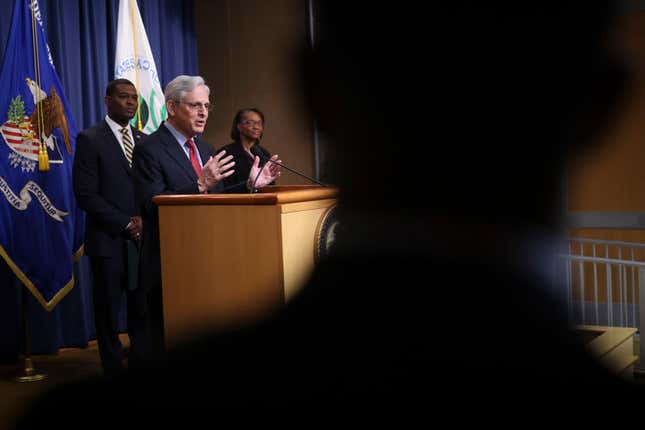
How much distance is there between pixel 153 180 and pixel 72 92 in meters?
2.06

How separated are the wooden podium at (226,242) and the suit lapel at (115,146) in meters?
1.12

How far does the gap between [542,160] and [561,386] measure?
0.31ft

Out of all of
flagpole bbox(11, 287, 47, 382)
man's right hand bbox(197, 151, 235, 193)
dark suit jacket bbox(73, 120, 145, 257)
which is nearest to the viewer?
man's right hand bbox(197, 151, 235, 193)

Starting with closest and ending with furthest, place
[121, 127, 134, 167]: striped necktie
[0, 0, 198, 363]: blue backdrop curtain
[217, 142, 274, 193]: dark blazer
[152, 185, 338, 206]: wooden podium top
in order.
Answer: [152, 185, 338, 206]: wooden podium top → [121, 127, 134, 167]: striped necktie → [217, 142, 274, 193]: dark blazer → [0, 0, 198, 363]: blue backdrop curtain

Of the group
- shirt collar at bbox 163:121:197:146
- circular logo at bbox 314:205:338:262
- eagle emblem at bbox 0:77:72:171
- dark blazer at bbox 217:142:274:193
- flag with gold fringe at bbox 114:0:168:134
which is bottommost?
circular logo at bbox 314:205:338:262

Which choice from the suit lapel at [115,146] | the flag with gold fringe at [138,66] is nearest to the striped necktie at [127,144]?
the suit lapel at [115,146]

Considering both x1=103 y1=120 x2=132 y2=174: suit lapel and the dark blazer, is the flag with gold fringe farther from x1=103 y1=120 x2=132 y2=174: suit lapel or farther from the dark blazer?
x1=103 y1=120 x2=132 y2=174: suit lapel

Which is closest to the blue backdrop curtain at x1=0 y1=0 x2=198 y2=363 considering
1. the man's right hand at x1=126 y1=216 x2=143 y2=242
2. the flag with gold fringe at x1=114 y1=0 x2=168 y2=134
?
the flag with gold fringe at x1=114 y1=0 x2=168 y2=134

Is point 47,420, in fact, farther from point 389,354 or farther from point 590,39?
point 590,39

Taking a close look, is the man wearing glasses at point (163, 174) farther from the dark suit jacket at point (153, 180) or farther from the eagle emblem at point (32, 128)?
the eagle emblem at point (32, 128)

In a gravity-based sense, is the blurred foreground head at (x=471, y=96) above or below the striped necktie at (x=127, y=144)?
below

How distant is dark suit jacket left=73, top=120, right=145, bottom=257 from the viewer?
3.64 metres

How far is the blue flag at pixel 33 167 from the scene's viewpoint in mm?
3896

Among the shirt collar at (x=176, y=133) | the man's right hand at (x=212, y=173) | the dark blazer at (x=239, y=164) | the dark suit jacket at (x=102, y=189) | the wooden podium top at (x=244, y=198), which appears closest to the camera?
the wooden podium top at (x=244, y=198)
